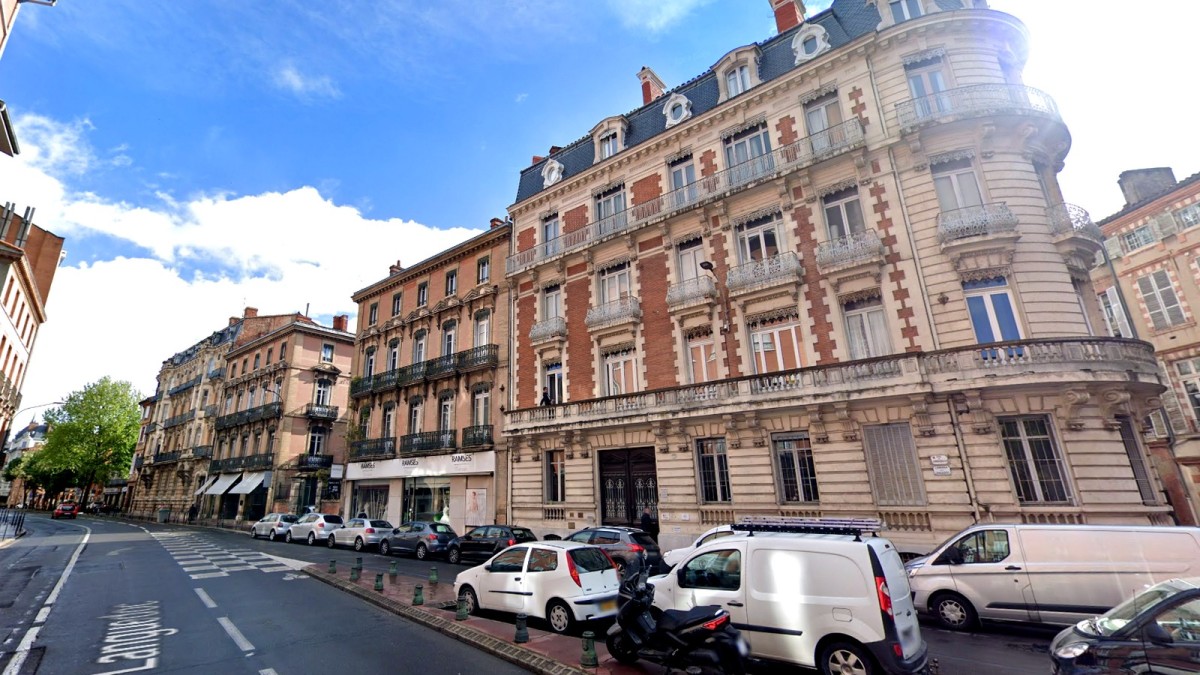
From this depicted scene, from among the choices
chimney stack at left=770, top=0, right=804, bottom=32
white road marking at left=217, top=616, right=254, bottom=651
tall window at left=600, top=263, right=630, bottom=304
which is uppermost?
chimney stack at left=770, top=0, right=804, bottom=32

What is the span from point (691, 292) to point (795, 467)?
7.16 meters

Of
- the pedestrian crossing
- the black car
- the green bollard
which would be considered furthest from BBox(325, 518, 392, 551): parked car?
the black car

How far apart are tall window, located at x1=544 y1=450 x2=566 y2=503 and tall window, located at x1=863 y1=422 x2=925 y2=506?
38.3 feet

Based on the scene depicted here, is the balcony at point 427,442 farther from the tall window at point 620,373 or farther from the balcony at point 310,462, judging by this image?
the balcony at point 310,462

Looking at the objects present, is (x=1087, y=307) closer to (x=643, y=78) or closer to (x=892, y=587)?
(x=892, y=587)

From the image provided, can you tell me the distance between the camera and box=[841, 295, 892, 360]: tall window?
15.8 meters

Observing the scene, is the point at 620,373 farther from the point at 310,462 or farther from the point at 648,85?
the point at 310,462

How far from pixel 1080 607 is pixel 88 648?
1563 centimetres

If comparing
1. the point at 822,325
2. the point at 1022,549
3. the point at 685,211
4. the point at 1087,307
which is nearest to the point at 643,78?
the point at 685,211

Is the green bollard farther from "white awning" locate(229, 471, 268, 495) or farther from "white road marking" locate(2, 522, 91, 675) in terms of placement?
"white awning" locate(229, 471, 268, 495)

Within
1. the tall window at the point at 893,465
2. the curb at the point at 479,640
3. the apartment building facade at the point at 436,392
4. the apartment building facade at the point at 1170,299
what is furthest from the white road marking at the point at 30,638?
the apartment building facade at the point at 1170,299

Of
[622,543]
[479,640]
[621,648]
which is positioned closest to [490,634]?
[479,640]

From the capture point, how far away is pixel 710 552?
713 centimetres

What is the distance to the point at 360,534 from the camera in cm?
2211
